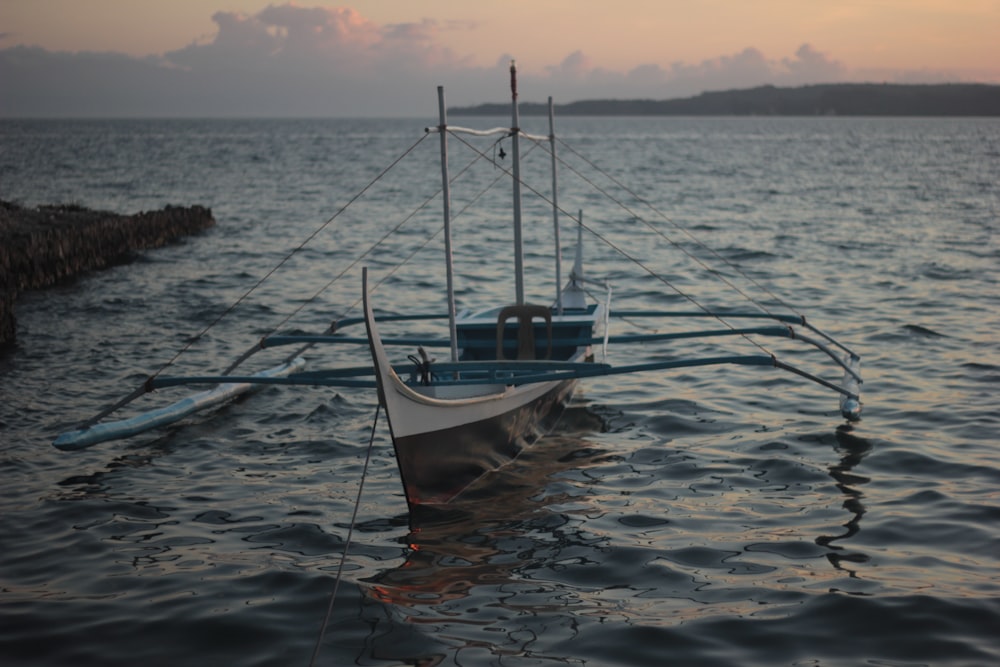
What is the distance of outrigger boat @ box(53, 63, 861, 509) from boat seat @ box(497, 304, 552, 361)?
0.01 meters

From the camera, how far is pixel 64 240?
2462cm

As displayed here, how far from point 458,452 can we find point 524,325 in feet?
10.7

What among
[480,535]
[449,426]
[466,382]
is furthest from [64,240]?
[480,535]

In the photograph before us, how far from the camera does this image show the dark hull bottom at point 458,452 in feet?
29.8

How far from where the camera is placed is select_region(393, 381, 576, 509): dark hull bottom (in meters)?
9.09

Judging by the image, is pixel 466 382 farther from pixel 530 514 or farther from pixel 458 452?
pixel 530 514

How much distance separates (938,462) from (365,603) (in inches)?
263

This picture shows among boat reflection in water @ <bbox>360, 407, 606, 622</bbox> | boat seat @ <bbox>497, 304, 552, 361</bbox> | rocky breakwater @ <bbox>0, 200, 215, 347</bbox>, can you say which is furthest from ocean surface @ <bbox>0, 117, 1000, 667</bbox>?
boat seat @ <bbox>497, 304, 552, 361</bbox>

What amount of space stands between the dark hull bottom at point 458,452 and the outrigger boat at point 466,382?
0.01m

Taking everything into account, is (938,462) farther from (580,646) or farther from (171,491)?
(171,491)

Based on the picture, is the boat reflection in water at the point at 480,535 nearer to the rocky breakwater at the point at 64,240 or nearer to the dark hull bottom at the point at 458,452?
the dark hull bottom at the point at 458,452

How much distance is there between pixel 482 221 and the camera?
4072 cm

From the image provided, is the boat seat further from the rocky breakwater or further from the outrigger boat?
the rocky breakwater

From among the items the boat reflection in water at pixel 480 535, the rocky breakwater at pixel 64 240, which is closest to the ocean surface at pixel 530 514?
the boat reflection in water at pixel 480 535
